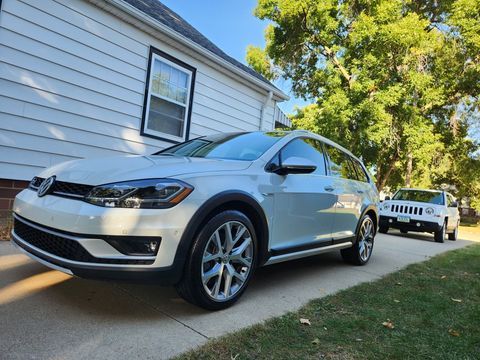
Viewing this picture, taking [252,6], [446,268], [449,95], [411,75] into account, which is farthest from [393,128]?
[446,268]

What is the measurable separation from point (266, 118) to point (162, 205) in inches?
310

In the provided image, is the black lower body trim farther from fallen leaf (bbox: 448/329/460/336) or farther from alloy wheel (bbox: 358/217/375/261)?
fallen leaf (bbox: 448/329/460/336)

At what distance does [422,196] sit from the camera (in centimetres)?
1160

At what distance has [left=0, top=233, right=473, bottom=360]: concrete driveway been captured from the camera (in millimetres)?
2324

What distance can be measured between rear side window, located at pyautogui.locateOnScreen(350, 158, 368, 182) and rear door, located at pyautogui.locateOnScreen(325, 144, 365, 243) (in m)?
0.16

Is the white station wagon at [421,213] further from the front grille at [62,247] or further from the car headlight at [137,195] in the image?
the front grille at [62,247]

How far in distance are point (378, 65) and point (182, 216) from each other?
15.0 meters

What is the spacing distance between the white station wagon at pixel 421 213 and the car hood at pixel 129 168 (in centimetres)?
904

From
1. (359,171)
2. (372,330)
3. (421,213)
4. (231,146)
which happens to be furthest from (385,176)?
(372,330)

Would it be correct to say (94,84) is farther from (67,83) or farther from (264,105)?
(264,105)

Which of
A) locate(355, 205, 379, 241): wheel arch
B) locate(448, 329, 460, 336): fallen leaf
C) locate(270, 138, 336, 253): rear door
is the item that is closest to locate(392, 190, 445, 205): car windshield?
locate(355, 205, 379, 241): wheel arch

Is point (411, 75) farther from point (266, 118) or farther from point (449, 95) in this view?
point (266, 118)

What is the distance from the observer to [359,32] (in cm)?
1565

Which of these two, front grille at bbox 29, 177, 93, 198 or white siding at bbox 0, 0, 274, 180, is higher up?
white siding at bbox 0, 0, 274, 180
